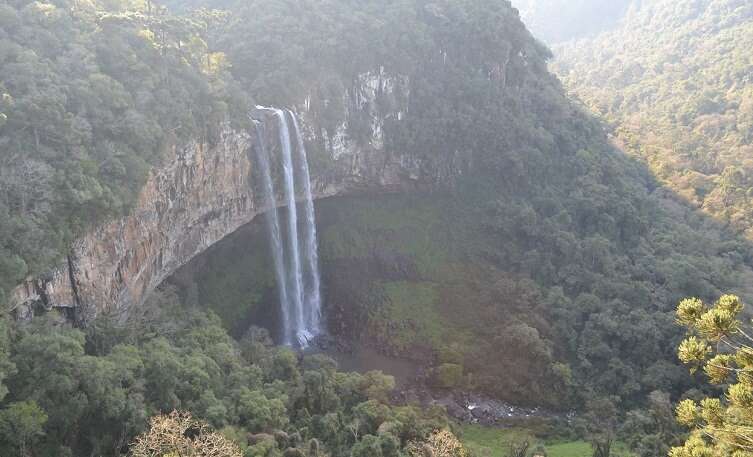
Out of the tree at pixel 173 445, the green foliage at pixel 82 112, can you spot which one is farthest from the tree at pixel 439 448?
the green foliage at pixel 82 112

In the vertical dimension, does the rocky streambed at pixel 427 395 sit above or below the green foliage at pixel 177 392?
below

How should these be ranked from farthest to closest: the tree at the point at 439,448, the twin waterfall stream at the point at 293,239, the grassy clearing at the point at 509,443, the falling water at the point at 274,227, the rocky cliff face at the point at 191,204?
1. the twin waterfall stream at the point at 293,239
2. the falling water at the point at 274,227
3. the grassy clearing at the point at 509,443
4. the rocky cliff face at the point at 191,204
5. the tree at the point at 439,448

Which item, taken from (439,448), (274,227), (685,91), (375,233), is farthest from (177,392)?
(685,91)

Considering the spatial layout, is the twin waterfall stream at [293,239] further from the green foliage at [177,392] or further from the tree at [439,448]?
the tree at [439,448]

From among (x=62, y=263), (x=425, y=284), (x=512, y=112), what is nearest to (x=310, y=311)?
(x=425, y=284)

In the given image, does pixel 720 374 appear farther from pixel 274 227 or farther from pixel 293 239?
pixel 293 239
